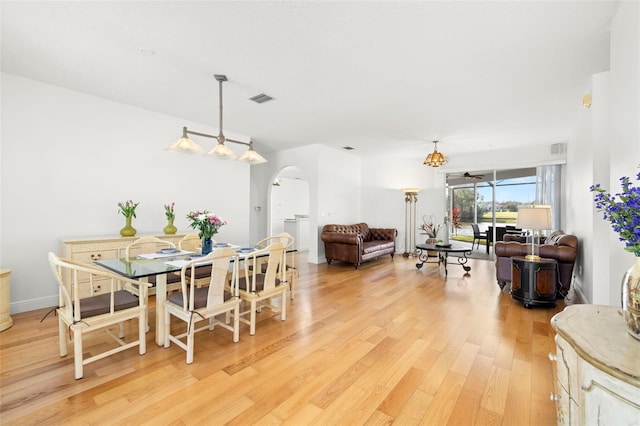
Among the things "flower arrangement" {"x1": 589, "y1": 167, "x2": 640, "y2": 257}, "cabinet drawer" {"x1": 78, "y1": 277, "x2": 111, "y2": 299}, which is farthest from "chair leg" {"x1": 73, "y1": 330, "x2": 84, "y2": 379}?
"flower arrangement" {"x1": 589, "y1": 167, "x2": 640, "y2": 257}

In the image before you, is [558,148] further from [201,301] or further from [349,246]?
[201,301]

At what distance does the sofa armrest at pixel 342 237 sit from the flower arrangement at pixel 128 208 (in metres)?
3.64

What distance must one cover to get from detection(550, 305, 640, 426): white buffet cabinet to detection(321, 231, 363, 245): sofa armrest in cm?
449

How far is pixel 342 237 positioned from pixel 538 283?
3.36 m

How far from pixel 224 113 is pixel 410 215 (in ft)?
19.0

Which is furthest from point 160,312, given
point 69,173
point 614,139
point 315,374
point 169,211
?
point 614,139

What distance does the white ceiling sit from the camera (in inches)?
84.3

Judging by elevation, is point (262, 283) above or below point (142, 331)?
above

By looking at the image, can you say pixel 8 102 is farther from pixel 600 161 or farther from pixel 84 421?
pixel 600 161

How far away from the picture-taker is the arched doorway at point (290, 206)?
319 inches

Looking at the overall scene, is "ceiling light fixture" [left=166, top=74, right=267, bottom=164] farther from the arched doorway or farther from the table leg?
the arched doorway

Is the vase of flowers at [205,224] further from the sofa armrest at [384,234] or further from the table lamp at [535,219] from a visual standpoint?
the sofa armrest at [384,234]

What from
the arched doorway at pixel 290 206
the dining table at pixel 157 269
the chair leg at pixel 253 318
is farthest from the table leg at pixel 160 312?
the arched doorway at pixel 290 206

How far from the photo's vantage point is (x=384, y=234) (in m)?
7.37
